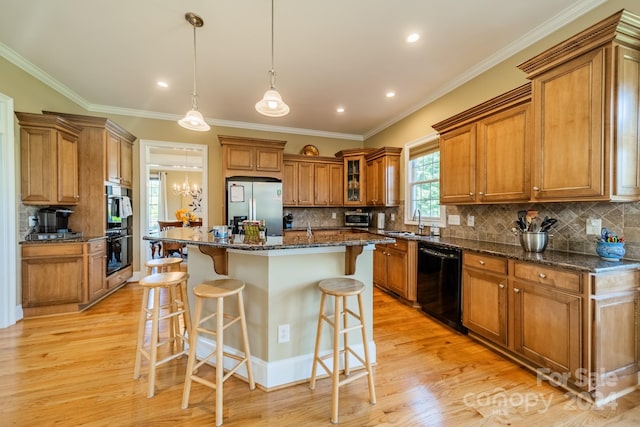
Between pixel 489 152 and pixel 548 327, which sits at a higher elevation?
pixel 489 152

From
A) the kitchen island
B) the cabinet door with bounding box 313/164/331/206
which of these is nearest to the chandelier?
the cabinet door with bounding box 313/164/331/206

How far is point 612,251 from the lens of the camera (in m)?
1.86

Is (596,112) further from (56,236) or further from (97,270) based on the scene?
(56,236)

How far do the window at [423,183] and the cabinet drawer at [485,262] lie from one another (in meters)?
1.13

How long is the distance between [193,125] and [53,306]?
2.85m

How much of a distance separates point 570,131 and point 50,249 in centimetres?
527

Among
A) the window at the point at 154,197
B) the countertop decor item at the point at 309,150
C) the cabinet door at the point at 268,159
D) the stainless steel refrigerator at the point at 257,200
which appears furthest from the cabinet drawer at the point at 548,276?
Result: the window at the point at 154,197

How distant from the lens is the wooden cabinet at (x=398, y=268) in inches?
135

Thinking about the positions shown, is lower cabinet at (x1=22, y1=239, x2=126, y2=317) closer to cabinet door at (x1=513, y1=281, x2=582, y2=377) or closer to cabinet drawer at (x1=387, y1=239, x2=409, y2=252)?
cabinet drawer at (x1=387, y1=239, x2=409, y2=252)

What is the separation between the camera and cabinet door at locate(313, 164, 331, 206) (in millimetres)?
5277

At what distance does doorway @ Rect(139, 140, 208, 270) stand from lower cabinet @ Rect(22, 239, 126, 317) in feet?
4.19

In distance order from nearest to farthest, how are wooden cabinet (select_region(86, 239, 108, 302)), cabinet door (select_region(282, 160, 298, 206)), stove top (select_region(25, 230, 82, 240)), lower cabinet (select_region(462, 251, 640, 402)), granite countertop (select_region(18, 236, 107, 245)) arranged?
lower cabinet (select_region(462, 251, 640, 402)) → granite countertop (select_region(18, 236, 107, 245)) → stove top (select_region(25, 230, 82, 240)) → wooden cabinet (select_region(86, 239, 108, 302)) → cabinet door (select_region(282, 160, 298, 206))

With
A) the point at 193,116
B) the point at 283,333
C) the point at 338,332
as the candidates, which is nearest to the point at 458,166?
the point at 338,332

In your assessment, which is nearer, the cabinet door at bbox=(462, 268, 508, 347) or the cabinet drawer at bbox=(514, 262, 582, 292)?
the cabinet drawer at bbox=(514, 262, 582, 292)
